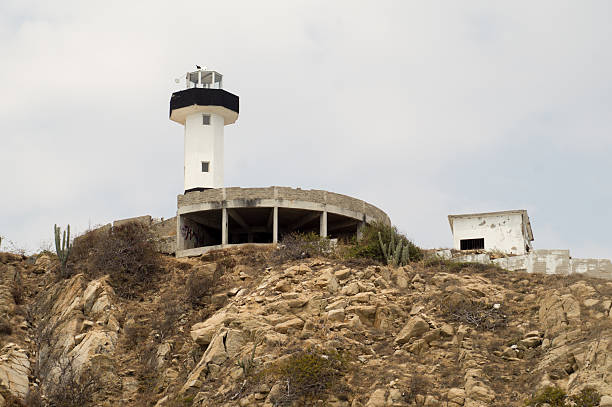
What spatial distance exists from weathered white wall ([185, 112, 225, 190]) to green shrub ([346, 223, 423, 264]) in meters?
9.59

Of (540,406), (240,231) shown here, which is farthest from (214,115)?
(540,406)

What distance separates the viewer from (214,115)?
48500 mm

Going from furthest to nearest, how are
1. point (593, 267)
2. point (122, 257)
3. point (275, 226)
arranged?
point (275, 226) < point (122, 257) < point (593, 267)

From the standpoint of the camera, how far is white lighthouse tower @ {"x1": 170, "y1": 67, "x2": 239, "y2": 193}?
47.3 m

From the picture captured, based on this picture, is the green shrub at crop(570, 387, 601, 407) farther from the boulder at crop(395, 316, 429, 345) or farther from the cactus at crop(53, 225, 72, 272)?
the cactus at crop(53, 225, 72, 272)

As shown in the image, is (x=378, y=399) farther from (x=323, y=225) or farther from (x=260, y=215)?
(x=260, y=215)

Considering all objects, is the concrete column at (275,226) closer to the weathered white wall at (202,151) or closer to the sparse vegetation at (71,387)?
the weathered white wall at (202,151)

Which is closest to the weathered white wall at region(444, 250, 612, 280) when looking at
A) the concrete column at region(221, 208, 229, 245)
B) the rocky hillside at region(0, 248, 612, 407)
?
the rocky hillside at region(0, 248, 612, 407)

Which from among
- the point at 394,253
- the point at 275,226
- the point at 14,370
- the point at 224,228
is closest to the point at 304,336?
the point at 394,253

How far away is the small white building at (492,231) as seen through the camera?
43.7 m

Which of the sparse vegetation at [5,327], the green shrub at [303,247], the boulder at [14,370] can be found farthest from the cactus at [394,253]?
the sparse vegetation at [5,327]

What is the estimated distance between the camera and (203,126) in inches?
1896

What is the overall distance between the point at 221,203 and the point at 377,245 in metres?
7.54

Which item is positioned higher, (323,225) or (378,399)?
(323,225)
